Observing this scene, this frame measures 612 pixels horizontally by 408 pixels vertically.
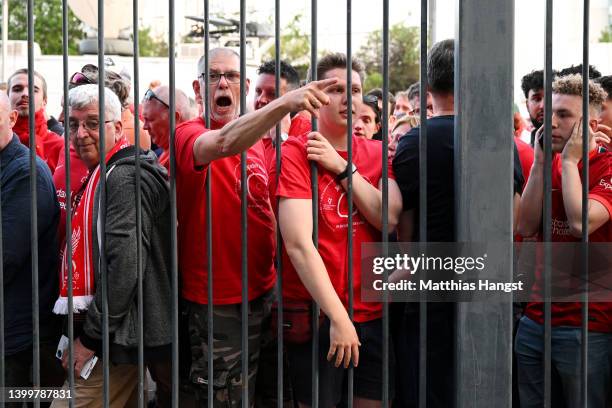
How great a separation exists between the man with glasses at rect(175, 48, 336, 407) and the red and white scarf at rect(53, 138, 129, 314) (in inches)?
13.6

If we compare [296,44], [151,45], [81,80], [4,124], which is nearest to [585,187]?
[4,124]

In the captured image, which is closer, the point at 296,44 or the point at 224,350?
the point at 224,350

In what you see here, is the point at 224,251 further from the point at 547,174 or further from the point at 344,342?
the point at 547,174

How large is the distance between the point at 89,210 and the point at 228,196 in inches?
21.2

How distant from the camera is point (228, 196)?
138 inches

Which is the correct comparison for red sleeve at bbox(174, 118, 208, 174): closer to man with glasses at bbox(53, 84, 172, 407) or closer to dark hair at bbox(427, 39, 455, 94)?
man with glasses at bbox(53, 84, 172, 407)

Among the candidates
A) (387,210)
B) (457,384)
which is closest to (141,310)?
(387,210)

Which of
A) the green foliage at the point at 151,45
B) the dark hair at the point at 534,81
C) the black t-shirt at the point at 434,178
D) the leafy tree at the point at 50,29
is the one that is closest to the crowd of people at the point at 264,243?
the black t-shirt at the point at 434,178

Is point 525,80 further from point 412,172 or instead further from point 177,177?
point 177,177

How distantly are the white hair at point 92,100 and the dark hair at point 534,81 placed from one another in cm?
198

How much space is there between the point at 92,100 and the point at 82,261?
26.2 inches

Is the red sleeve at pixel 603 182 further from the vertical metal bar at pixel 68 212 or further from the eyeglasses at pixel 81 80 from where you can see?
the eyeglasses at pixel 81 80

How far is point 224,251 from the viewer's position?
3475mm

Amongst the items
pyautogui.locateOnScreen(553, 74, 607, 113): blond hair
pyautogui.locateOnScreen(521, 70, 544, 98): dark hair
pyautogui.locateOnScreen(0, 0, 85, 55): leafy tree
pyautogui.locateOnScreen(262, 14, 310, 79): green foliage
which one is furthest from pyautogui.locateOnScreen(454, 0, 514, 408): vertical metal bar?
pyautogui.locateOnScreen(262, 14, 310, 79): green foliage
